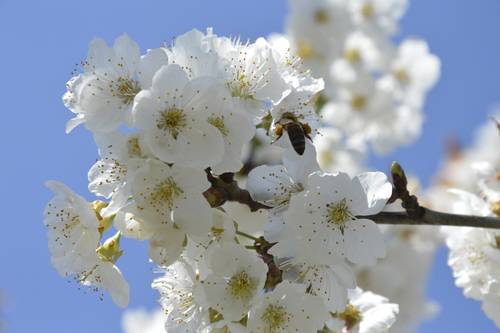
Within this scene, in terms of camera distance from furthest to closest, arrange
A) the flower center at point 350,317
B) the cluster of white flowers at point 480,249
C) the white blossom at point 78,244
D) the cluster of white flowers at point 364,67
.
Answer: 1. the cluster of white flowers at point 364,67
2. the cluster of white flowers at point 480,249
3. the flower center at point 350,317
4. the white blossom at point 78,244

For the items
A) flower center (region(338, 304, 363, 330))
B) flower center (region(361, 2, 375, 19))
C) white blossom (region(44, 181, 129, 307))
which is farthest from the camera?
flower center (region(361, 2, 375, 19))

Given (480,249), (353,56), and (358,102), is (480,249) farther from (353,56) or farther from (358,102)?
(353,56)

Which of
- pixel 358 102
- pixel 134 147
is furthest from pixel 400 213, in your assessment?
pixel 358 102

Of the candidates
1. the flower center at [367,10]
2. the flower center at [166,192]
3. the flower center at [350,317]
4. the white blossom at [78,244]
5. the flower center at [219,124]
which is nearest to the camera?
the flower center at [166,192]

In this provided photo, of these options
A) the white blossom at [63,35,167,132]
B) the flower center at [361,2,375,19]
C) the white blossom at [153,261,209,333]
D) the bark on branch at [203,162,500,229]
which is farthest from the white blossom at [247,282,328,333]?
the flower center at [361,2,375,19]

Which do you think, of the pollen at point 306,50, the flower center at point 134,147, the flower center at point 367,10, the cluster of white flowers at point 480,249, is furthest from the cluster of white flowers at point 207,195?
the flower center at point 367,10

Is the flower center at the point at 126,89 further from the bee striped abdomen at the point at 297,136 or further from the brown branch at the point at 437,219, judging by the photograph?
the brown branch at the point at 437,219

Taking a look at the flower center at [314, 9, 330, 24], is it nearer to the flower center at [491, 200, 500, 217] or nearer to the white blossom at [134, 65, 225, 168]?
the flower center at [491, 200, 500, 217]

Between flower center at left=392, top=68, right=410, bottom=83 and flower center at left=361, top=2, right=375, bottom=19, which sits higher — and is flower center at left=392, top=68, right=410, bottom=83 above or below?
below
